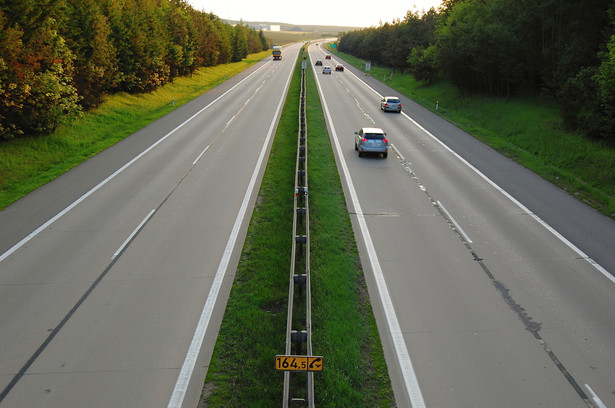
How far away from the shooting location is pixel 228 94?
154 feet

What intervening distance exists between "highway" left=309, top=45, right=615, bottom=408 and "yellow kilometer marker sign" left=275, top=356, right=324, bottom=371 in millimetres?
1653

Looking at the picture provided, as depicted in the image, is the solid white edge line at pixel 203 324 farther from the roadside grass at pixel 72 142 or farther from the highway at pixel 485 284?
the roadside grass at pixel 72 142

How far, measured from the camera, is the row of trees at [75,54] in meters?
22.0

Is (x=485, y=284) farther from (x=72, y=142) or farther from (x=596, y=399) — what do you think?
(x=72, y=142)

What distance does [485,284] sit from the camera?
10.9 metres

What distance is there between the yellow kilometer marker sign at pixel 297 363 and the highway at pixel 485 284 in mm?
1653

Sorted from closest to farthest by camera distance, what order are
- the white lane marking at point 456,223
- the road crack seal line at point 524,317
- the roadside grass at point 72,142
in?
the road crack seal line at point 524,317, the white lane marking at point 456,223, the roadside grass at point 72,142

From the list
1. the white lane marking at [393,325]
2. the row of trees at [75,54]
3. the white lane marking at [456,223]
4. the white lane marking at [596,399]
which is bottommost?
the white lane marking at [596,399]

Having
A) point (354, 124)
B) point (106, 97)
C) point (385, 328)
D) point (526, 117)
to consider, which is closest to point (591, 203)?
point (385, 328)

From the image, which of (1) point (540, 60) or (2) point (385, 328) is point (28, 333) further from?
(1) point (540, 60)

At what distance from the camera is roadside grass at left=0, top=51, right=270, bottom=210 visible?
19547 mm

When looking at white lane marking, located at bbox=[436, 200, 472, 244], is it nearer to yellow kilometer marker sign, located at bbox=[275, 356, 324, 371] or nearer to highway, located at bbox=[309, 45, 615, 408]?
highway, located at bbox=[309, 45, 615, 408]

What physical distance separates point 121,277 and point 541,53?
33797mm

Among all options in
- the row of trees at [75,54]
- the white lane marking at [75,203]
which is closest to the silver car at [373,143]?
the white lane marking at [75,203]
